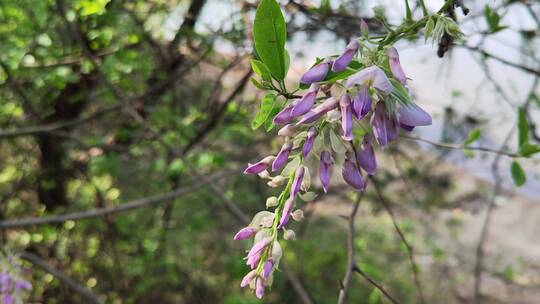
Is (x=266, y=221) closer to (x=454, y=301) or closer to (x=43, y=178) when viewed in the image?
(x=43, y=178)

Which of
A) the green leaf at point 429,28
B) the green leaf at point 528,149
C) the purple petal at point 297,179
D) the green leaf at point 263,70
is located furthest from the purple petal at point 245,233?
the green leaf at point 528,149

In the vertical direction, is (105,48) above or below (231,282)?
above

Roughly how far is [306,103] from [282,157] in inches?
3.5

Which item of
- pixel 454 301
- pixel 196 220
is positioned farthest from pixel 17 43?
pixel 454 301

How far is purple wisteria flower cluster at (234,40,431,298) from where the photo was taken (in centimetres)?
65

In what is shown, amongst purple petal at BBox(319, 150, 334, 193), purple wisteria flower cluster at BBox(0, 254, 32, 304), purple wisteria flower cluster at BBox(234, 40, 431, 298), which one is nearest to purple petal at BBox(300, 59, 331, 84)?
purple wisteria flower cluster at BBox(234, 40, 431, 298)

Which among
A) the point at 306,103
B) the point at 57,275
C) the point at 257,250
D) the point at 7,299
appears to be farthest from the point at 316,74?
the point at 57,275

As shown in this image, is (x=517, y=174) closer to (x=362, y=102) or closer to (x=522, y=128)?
(x=522, y=128)

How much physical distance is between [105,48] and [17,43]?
0.46m

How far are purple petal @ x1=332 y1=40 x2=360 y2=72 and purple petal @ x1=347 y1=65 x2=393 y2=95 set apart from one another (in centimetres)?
3

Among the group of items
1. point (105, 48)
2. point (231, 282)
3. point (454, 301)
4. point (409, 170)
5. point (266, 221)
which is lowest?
point (454, 301)

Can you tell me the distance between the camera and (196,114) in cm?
307

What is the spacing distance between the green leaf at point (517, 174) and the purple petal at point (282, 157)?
37.3 inches

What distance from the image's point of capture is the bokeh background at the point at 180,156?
255 centimetres
